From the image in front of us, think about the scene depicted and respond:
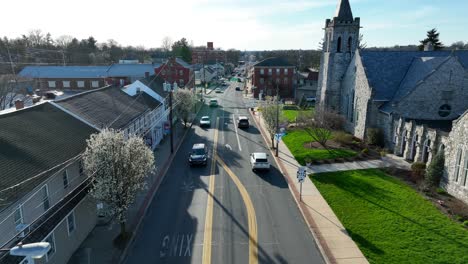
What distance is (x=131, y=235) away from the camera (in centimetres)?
1788

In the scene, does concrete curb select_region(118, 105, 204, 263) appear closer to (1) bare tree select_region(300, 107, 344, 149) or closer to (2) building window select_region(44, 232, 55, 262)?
(2) building window select_region(44, 232, 55, 262)

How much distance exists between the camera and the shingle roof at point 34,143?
44.1ft

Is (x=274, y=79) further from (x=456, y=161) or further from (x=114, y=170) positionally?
(x=114, y=170)

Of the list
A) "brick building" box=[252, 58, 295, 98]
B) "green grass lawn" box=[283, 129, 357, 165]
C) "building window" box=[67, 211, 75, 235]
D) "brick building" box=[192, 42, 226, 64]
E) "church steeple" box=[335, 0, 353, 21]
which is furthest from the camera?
"brick building" box=[192, 42, 226, 64]

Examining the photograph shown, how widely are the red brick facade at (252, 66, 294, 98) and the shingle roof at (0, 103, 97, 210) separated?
60.9 metres

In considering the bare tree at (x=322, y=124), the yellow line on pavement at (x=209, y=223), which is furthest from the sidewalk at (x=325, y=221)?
the yellow line on pavement at (x=209, y=223)

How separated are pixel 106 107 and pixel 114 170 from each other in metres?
13.2

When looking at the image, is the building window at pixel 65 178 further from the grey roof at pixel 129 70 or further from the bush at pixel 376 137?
the grey roof at pixel 129 70

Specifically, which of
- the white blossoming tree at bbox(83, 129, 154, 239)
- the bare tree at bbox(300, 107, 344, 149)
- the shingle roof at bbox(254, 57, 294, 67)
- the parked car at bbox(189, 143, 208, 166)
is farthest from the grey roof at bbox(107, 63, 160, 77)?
the white blossoming tree at bbox(83, 129, 154, 239)

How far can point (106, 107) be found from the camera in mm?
27625

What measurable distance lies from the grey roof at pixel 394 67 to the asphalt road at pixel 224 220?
15.6m

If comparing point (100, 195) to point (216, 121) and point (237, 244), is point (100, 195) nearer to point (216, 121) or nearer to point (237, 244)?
point (237, 244)

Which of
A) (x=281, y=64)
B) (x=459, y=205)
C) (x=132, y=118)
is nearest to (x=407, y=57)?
(x=459, y=205)

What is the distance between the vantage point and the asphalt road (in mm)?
16250
